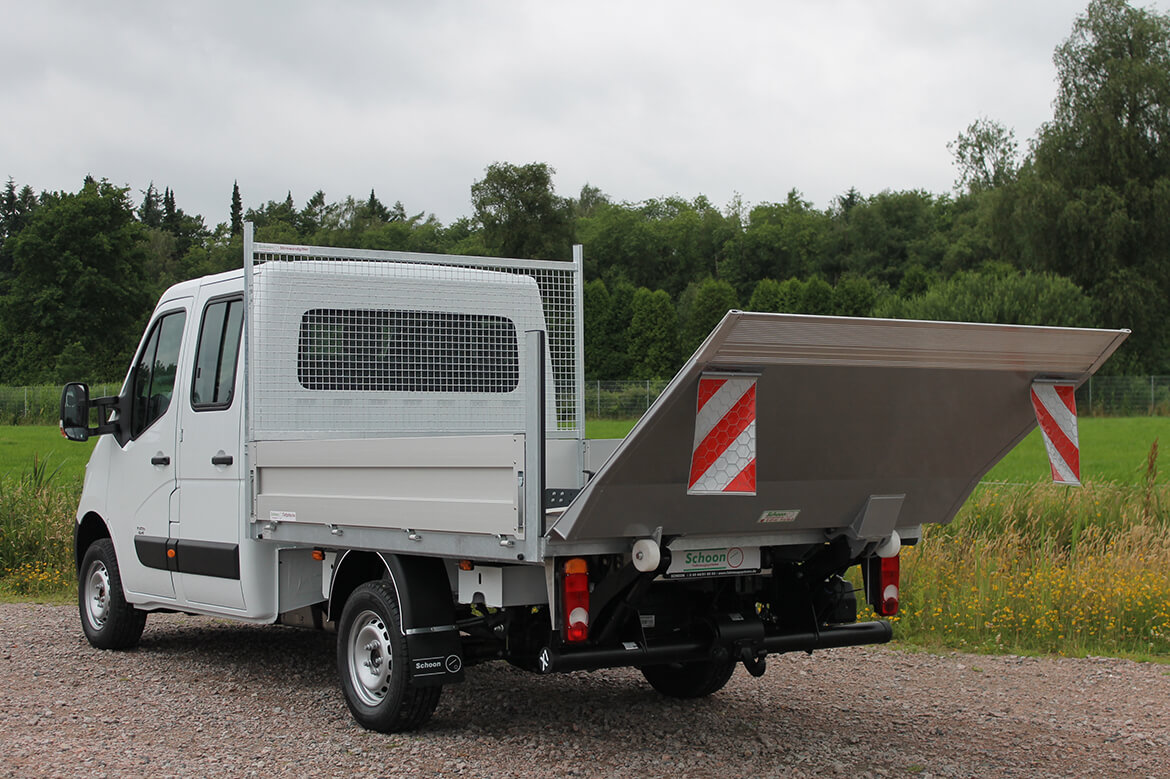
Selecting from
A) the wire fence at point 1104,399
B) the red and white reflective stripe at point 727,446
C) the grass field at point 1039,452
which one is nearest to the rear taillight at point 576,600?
the red and white reflective stripe at point 727,446

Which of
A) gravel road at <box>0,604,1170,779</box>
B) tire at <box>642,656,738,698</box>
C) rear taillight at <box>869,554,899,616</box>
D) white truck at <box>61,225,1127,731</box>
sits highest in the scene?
white truck at <box>61,225,1127,731</box>

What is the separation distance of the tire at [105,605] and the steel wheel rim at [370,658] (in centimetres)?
275

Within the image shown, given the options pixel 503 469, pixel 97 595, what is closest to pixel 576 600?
pixel 503 469

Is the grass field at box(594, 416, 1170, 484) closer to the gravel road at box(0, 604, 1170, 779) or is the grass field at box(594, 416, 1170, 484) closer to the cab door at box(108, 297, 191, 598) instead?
the gravel road at box(0, 604, 1170, 779)

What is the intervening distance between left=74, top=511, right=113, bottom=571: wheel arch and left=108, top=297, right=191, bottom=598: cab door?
0.48m

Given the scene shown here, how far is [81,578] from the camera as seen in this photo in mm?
8633

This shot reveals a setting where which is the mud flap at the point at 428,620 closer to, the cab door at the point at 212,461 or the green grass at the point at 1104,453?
the cab door at the point at 212,461

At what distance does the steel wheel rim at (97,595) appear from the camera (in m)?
8.42

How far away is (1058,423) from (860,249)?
234 feet

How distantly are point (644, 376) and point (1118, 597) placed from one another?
1753 inches

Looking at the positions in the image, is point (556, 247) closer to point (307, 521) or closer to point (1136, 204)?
point (1136, 204)

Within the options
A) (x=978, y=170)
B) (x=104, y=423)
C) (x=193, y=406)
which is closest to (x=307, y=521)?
(x=193, y=406)

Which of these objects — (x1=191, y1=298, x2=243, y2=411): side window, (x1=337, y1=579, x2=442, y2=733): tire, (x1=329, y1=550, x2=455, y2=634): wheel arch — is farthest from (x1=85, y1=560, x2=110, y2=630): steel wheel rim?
(x1=329, y1=550, x2=455, y2=634): wheel arch

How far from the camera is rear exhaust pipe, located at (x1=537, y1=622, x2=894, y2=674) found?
17.2 ft
